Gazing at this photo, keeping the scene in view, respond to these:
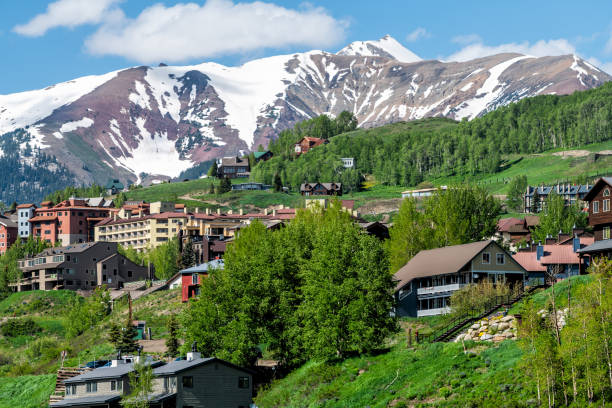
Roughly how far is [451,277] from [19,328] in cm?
6877

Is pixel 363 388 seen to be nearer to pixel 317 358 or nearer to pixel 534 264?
pixel 317 358

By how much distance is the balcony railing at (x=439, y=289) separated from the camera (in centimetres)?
8488

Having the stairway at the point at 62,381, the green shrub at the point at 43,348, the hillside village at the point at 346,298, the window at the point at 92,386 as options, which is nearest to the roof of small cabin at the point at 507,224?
the hillside village at the point at 346,298

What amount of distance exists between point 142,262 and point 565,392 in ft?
471

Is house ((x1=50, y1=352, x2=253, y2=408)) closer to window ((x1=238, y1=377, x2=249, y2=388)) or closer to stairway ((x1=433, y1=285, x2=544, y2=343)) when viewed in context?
window ((x1=238, y1=377, x2=249, y2=388))

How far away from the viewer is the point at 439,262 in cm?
8950

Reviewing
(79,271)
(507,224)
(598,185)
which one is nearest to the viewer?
(598,185)

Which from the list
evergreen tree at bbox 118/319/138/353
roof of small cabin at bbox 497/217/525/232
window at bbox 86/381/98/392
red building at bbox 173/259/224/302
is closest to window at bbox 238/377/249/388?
window at bbox 86/381/98/392

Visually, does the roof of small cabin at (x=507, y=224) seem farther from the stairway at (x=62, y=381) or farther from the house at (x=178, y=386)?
the stairway at (x=62, y=381)

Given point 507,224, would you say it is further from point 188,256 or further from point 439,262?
point 439,262

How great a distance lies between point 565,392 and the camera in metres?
48.7

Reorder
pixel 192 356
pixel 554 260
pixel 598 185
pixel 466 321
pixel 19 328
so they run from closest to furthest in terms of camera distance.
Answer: pixel 192 356 < pixel 466 321 < pixel 598 185 < pixel 554 260 < pixel 19 328

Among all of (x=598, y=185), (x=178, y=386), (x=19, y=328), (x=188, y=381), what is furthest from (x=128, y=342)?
(x=598, y=185)

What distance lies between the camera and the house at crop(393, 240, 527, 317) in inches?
3346
